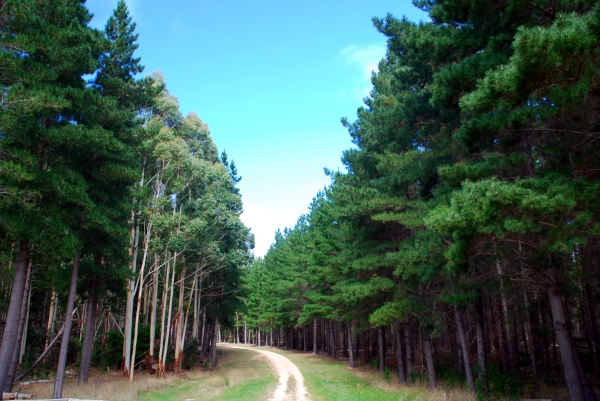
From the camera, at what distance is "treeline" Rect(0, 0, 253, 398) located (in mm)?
10367

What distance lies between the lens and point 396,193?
51.0 feet

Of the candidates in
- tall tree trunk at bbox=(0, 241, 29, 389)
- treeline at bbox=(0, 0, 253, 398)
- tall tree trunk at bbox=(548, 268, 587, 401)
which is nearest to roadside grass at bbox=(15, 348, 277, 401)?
treeline at bbox=(0, 0, 253, 398)

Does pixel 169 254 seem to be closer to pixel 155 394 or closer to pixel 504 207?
pixel 155 394

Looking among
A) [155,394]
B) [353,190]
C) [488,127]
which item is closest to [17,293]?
[155,394]

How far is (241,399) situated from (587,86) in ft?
46.8

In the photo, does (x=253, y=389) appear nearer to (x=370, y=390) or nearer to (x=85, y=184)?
(x=370, y=390)

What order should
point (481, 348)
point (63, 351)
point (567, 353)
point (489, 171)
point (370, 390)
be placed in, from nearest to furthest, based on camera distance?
point (567, 353)
point (489, 171)
point (63, 351)
point (481, 348)
point (370, 390)

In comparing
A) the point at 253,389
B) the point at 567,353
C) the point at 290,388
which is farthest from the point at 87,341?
the point at 567,353

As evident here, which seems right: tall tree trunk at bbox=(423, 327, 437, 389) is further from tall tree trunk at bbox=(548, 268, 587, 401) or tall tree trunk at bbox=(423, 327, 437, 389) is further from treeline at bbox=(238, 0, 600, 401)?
tall tree trunk at bbox=(548, 268, 587, 401)

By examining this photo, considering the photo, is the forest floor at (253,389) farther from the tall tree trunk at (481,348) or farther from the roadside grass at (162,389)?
the tall tree trunk at (481,348)

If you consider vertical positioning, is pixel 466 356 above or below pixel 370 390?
above

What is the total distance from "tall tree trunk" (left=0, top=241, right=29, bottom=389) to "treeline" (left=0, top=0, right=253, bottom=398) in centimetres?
3

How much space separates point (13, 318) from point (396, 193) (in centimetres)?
1350

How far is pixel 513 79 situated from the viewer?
6.39m
